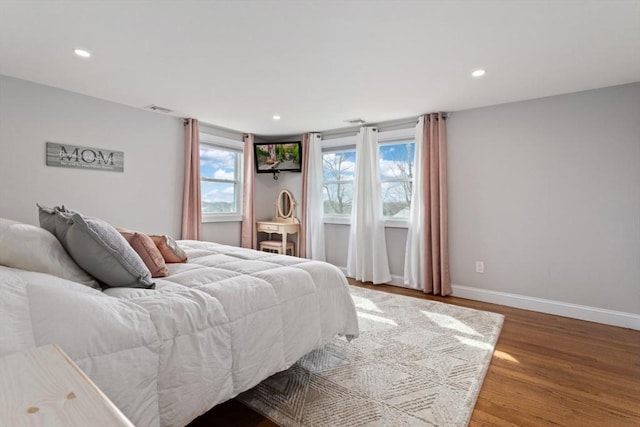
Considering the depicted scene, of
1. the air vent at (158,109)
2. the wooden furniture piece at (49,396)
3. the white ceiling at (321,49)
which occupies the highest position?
the air vent at (158,109)

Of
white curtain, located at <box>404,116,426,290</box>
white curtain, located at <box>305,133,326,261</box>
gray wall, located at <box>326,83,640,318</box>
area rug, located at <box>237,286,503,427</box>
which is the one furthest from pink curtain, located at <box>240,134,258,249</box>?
gray wall, located at <box>326,83,640,318</box>

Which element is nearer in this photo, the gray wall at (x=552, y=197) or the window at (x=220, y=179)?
the gray wall at (x=552, y=197)

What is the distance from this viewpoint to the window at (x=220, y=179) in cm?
443

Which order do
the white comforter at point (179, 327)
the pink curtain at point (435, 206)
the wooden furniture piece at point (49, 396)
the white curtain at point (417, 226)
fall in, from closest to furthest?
the wooden furniture piece at point (49, 396)
the white comforter at point (179, 327)
the pink curtain at point (435, 206)
the white curtain at point (417, 226)

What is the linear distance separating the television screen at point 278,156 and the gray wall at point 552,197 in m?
2.31

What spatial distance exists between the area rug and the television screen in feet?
9.47

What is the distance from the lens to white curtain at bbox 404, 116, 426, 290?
12.6 feet

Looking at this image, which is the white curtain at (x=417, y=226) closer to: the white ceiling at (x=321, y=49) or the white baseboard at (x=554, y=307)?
the white baseboard at (x=554, y=307)

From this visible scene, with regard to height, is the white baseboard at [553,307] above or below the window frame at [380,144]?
below

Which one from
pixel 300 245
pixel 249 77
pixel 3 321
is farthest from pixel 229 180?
pixel 3 321

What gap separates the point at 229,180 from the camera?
4.79 metres

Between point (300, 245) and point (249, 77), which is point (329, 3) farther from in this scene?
point (300, 245)

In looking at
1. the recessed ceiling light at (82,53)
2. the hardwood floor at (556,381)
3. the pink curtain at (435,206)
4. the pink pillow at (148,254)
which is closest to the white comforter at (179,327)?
the pink pillow at (148,254)

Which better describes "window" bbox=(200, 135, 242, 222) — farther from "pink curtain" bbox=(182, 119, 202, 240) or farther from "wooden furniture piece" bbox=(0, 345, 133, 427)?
"wooden furniture piece" bbox=(0, 345, 133, 427)
